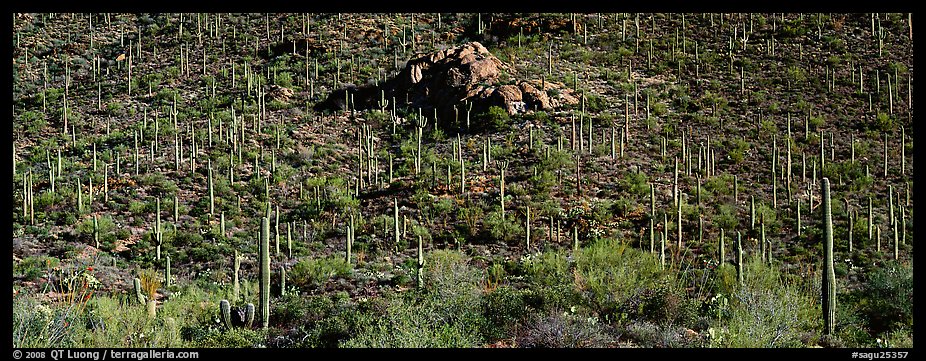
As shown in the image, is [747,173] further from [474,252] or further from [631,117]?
[474,252]

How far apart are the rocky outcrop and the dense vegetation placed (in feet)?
2.05

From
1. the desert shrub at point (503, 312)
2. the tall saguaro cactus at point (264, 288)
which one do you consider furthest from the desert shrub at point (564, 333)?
the tall saguaro cactus at point (264, 288)

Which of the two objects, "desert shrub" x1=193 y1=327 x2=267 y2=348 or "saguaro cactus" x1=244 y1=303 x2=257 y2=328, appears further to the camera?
"saguaro cactus" x1=244 y1=303 x2=257 y2=328

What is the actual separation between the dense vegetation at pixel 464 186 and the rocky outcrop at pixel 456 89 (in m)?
0.62

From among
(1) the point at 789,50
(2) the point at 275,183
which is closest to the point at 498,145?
(2) the point at 275,183

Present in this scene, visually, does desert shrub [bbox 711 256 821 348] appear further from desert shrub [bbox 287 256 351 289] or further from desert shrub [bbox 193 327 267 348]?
desert shrub [bbox 287 256 351 289]

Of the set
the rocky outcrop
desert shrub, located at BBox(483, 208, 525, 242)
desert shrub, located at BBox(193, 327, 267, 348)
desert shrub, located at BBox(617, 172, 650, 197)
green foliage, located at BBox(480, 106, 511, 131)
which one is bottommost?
desert shrub, located at BBox(193, 327, 267, 348)

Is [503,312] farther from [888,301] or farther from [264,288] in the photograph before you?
[888,301]

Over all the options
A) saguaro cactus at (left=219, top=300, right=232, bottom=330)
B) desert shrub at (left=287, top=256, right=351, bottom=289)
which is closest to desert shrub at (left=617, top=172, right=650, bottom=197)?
desert shrub at (left=287, top=256, right=351, bottom=289)

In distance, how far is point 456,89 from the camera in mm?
27703

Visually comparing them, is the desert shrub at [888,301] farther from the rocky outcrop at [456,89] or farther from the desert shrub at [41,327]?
the rocky outcrop at [456,89]

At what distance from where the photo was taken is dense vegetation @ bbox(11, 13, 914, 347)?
1083 cm

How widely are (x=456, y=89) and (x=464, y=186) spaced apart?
752 centimetres
